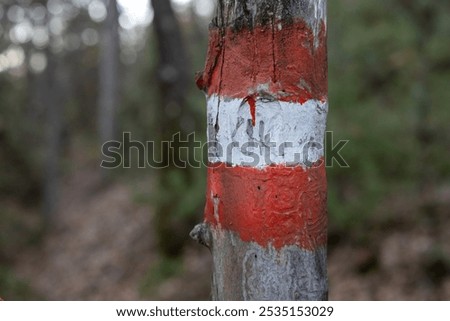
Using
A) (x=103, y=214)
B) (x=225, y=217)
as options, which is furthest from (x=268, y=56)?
(x=103, y=214)

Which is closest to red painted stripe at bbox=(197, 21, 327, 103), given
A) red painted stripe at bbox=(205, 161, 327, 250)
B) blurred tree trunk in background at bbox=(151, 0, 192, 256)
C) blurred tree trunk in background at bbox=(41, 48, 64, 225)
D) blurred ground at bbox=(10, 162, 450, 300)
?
red painted stripe at bbox=(205, 161, 327, 250)

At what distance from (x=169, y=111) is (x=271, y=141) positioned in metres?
4.74

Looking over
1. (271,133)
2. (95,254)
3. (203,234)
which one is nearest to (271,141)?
(271,133)

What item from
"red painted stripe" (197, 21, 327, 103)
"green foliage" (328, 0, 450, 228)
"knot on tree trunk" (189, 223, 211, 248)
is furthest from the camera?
"green foliage" (328, 0, 450, 228)

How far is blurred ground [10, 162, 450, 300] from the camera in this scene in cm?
467

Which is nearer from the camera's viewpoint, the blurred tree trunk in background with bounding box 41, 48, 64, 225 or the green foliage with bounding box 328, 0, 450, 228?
the green foliage with bounding box 328, 0, 450, 228

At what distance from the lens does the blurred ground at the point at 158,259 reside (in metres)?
4.67

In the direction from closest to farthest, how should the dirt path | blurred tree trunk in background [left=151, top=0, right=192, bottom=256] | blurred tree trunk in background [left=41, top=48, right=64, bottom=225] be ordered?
blurred tree trunk in background [left=151, top=0, right=192, bottom=256] → the dirt path → blurred tree trunk in background [left=41, top=48, right=64, bottom=225]

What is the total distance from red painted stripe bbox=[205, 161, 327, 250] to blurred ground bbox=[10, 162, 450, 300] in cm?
345

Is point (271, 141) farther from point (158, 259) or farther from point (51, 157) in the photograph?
point (51, 157)

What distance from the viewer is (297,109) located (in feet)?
4.66

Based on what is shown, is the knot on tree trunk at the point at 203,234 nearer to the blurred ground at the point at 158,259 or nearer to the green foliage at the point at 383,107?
the green foliage at the point at 383,107

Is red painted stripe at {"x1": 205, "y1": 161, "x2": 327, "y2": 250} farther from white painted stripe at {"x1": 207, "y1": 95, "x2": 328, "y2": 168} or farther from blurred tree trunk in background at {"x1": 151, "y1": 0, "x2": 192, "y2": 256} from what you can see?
blurred tree trunk in background at {"x1": 151, "y1": 0, "x2": 192, "y2": 256}
